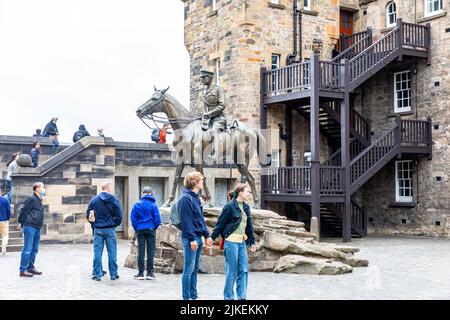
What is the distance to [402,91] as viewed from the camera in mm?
25281

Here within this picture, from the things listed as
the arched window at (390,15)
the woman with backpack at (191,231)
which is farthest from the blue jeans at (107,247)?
the arched window at (390,15)

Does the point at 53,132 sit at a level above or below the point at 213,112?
above

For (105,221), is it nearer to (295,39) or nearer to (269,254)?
(269,254)

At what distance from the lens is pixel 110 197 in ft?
→ 38.4

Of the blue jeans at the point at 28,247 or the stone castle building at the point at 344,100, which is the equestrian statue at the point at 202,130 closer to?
the blue jeans at the point at 28,247

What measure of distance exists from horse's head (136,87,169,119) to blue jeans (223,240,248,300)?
687 centimetres

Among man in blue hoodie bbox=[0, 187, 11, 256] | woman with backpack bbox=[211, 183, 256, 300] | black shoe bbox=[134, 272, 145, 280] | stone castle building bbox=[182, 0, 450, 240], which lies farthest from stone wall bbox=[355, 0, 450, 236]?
woman with backpack bbox=[211, 183, 256, 300]

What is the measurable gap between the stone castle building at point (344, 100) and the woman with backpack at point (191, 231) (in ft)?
40.4

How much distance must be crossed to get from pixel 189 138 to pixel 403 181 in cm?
1269

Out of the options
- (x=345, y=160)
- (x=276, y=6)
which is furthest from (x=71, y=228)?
(x=276, y=6)

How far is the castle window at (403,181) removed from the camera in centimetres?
2503

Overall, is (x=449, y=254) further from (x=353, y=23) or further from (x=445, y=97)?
(x=353, y=23)
